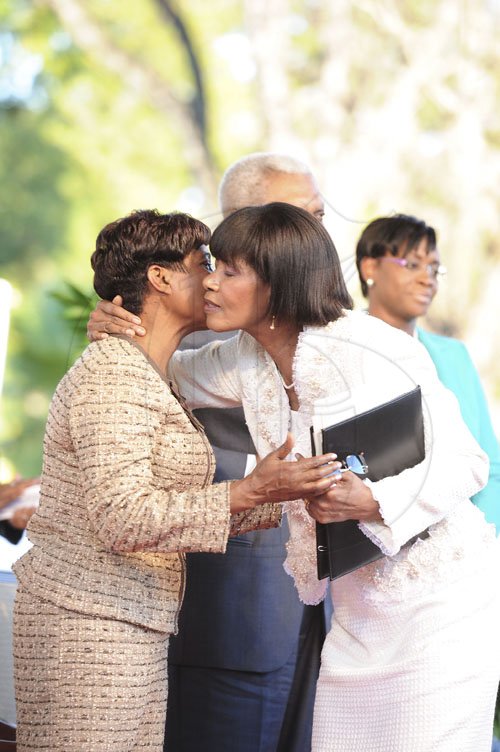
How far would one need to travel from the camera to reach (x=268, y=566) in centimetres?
222

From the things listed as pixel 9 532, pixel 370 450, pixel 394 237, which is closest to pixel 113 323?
pixel 370 450

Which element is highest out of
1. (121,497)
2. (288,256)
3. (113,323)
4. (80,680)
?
(288,256)

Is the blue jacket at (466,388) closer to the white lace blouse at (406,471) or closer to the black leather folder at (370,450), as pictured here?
the white lace blouse at (406,471)

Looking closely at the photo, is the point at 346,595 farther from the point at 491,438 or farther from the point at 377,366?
the point at 491,438

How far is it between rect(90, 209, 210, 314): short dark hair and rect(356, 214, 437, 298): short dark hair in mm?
1044

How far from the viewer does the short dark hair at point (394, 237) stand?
105 inches

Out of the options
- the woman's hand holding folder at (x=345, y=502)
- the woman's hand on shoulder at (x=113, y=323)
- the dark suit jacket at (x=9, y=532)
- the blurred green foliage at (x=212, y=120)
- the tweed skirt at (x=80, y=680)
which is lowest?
the tweed skirt at (x=80, y=680)

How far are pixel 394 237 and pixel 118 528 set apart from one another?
1.44 m

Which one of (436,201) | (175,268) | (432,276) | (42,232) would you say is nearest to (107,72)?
(42,232)

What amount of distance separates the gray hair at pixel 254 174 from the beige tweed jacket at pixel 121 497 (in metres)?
0.82

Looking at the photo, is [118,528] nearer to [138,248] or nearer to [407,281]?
[138,248]

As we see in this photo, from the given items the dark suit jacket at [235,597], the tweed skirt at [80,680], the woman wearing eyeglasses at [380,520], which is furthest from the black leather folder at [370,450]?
the dark suit jacket at [235,597]

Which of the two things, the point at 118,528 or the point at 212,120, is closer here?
the point at 118,528

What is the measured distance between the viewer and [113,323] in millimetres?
1655
